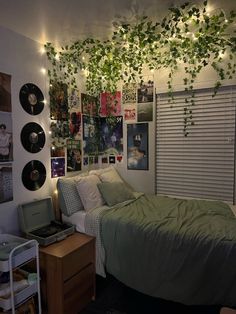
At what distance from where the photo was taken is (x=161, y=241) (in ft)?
6.51

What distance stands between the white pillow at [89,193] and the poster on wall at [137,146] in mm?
779

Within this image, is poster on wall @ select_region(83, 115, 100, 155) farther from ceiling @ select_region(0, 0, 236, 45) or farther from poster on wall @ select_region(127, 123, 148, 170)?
ceiling @ select_region(0, 0, 236, 45)

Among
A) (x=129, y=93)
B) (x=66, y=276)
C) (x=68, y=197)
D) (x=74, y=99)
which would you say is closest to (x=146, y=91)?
(x=129, y=93)

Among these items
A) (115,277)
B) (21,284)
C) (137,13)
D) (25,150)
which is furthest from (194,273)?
(137,13)

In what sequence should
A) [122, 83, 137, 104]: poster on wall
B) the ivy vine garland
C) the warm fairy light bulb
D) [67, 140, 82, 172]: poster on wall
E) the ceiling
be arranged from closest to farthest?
1. the ceiling
2. the ivy vine garland
3. the warm fairy light bulb
4. [67, 140, 82, 172]: poster on wall
5. [122, 83, 137, 104]: poster on wall

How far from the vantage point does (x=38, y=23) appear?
6.70 ft

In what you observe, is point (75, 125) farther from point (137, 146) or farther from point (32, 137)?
point (137, 146)

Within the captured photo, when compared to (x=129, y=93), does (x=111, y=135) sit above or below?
below

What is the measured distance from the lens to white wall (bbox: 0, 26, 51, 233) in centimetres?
215

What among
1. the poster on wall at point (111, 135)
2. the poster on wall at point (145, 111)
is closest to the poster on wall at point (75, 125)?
the poster on wall at point (111, 135)

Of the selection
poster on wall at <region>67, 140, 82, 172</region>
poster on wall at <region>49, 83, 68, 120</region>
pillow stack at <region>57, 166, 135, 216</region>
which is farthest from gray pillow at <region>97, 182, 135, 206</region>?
poster on wall at <region>49, 83, 68, 120</region>

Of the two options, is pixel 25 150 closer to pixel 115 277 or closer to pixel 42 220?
pixel 42 220

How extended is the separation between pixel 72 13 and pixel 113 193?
177 centimetres

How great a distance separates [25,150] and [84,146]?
3.18ft
